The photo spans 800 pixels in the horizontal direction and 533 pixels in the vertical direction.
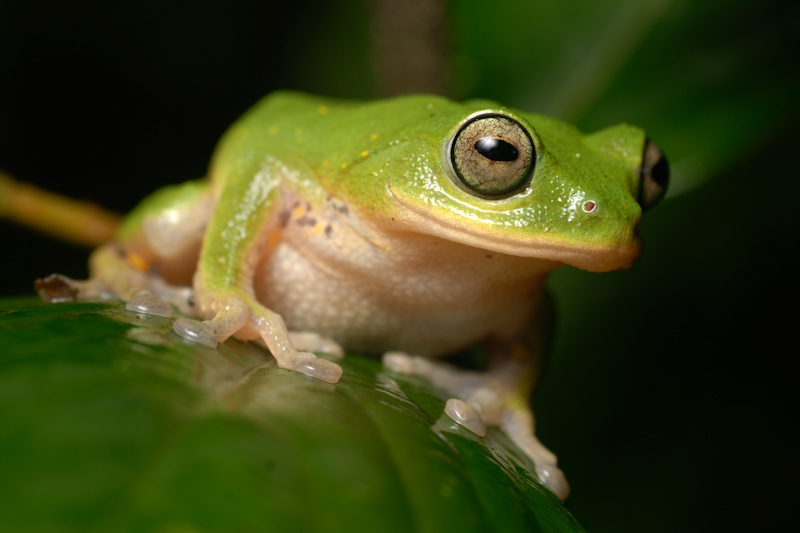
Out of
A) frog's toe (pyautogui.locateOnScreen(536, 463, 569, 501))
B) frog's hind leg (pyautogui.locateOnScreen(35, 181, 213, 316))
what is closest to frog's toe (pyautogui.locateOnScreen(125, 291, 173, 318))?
frog's hind leg (pyautogui.locateOnScreen(35, 181, 213, 316))

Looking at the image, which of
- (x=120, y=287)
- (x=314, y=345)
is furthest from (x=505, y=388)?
(x=120, y=287)

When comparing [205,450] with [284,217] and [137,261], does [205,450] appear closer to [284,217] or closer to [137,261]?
[284,217]

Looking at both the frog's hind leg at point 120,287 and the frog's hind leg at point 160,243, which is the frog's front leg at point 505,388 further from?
the frog's hind leg at point 160,243

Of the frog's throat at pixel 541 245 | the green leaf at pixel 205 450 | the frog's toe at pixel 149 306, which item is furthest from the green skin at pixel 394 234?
the green leaf at pixel 205 450

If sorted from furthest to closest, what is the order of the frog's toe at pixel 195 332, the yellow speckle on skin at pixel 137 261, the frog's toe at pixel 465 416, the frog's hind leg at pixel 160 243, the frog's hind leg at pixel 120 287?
the yellow speckle on skin at pixel 137 261
the frog's hind leg at pixel 160 243
the frog's hind leg at pixel 120 287
the frog's toe at pixel 465 416
the frog's toe at pixel 195 332

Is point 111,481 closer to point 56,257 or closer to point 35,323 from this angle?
point 35,323

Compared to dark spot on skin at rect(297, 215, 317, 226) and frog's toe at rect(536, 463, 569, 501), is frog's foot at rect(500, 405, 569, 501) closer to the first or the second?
frog's toe at rect(536, 463, 569, 501)

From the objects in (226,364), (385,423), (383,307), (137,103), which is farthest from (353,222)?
(137,103)
